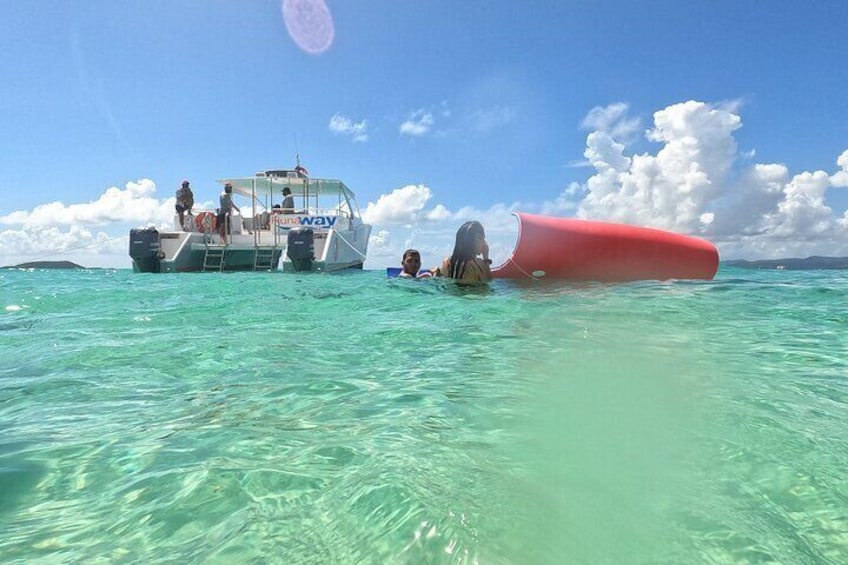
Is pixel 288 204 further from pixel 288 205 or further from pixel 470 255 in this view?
pixel 470 255

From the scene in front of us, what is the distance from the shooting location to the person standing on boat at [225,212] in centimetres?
1565

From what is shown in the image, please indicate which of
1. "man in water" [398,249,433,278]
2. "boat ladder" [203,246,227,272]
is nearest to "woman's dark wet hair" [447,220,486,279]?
"man in water" [398,249,433,278]

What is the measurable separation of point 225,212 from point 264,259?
195 centimetres

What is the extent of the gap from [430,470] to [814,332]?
3974 mm

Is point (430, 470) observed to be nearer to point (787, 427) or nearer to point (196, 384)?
point (787, 427)

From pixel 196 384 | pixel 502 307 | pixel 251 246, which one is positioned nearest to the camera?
pixel 196 384

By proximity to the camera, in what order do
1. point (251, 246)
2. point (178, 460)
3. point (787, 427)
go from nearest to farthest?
point (178, 460) < point (787, 427) < point (251, 246)

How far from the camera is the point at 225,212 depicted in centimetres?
1580

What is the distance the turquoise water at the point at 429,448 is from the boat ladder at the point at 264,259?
12.4 meters

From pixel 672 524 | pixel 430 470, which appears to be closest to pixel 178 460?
pixel 430 470

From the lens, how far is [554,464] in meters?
1.55

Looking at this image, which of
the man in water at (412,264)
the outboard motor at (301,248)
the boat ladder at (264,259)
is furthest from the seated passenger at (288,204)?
the man in water at (412,264)

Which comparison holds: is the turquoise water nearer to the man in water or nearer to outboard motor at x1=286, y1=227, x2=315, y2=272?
the man in water

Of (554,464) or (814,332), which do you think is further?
(814,332)
